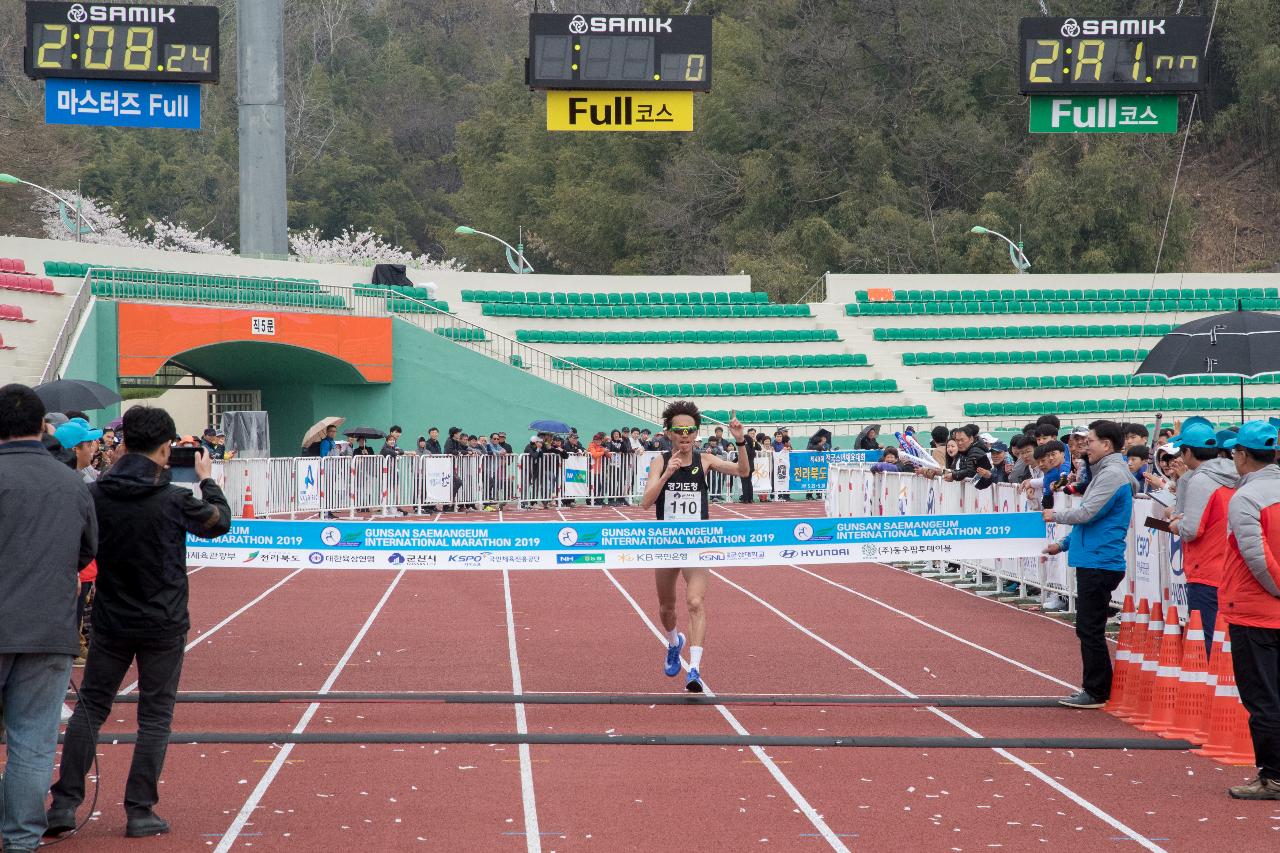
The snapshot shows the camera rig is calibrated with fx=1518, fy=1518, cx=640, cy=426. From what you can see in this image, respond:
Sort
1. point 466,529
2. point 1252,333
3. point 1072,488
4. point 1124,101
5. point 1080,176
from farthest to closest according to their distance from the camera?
point 1080,176 → point 1124,101 → point 1252,333 → point 1072,488 → point 466,529

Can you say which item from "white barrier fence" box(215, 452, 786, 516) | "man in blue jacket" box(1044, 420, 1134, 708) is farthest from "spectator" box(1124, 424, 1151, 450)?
"white barrier fence" box(215, 452, 786, 516)

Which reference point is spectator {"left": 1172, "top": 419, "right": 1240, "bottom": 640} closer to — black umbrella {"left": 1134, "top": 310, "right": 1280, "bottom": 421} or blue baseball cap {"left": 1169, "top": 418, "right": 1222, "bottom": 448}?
blue baseball cap {"left": 1169, "top": 418, "right": 1222, "bottom": 448}

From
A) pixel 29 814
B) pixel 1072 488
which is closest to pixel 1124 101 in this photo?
pixel 1072 488

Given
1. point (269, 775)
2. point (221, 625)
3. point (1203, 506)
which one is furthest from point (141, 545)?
point (221, 625)

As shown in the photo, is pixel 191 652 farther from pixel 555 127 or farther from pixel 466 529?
pixel 555 127

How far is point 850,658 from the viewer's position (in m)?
12.2

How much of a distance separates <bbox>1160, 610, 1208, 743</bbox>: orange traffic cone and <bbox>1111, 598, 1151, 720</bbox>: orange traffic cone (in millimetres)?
431

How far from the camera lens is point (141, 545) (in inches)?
267

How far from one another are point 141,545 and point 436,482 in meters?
22.6

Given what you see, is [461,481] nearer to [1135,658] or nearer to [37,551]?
[1135,658]

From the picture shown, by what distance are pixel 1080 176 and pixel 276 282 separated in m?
35.2

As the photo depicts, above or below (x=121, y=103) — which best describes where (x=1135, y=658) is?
below

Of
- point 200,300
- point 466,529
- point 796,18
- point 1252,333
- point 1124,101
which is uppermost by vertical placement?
point 796,18

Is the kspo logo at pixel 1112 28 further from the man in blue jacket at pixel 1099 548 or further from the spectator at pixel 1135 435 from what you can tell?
the man in blue jacket at pixel 1099 548
